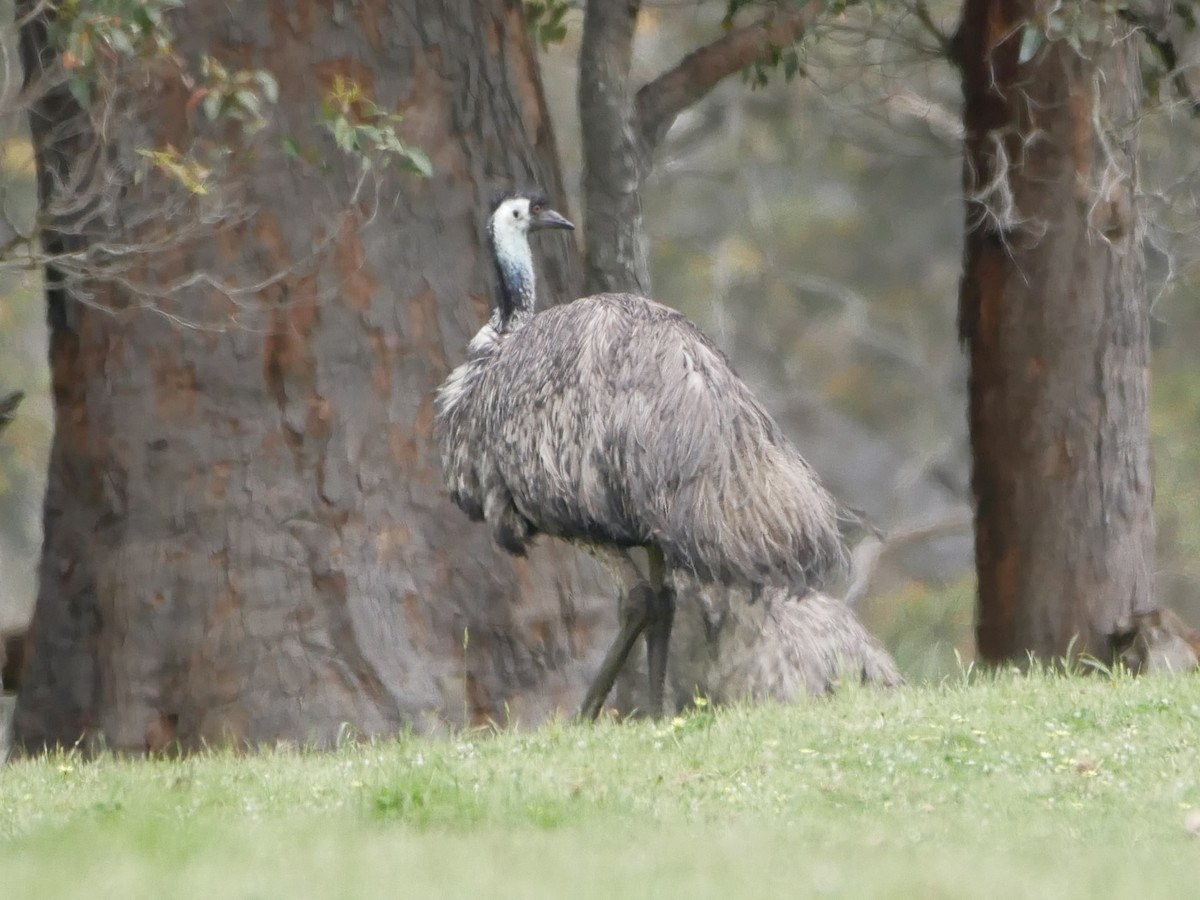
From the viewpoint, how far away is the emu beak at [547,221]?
971cm

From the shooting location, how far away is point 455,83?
10.1 m

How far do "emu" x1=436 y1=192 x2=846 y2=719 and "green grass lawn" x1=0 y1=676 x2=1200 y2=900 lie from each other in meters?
0.77

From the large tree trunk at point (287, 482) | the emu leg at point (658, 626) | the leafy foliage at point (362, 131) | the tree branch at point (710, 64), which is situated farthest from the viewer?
the tree branch at point (710, 64)

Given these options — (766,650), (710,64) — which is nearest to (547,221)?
(710,64)

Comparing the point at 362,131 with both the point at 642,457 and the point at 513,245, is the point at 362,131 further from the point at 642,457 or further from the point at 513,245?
the point at 642,457

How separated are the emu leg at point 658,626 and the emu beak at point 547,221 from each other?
67.7 inches

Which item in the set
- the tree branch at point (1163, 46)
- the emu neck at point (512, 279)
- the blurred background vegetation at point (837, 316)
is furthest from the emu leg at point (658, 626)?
the blurred background vegetation at point (837, 316)

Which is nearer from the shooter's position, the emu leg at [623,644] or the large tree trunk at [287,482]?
the emu leg at [623,644]

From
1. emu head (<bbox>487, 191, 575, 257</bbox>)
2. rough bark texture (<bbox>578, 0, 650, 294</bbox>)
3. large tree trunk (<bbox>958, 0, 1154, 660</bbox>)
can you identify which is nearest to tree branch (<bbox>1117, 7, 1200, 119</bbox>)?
large tree trunk (<bbox>958, 0, 1154, 660</bbox>)

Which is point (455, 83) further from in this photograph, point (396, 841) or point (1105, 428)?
point (396, 841)

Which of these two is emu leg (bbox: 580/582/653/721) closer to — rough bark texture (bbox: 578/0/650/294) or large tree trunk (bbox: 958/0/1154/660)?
rough bark texture (bbox: 578/0/650/294)

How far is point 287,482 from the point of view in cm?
962

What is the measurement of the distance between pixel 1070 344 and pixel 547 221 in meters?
2.94

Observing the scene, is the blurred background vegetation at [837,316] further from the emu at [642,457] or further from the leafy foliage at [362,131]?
the leafy foliage at [362,131]
